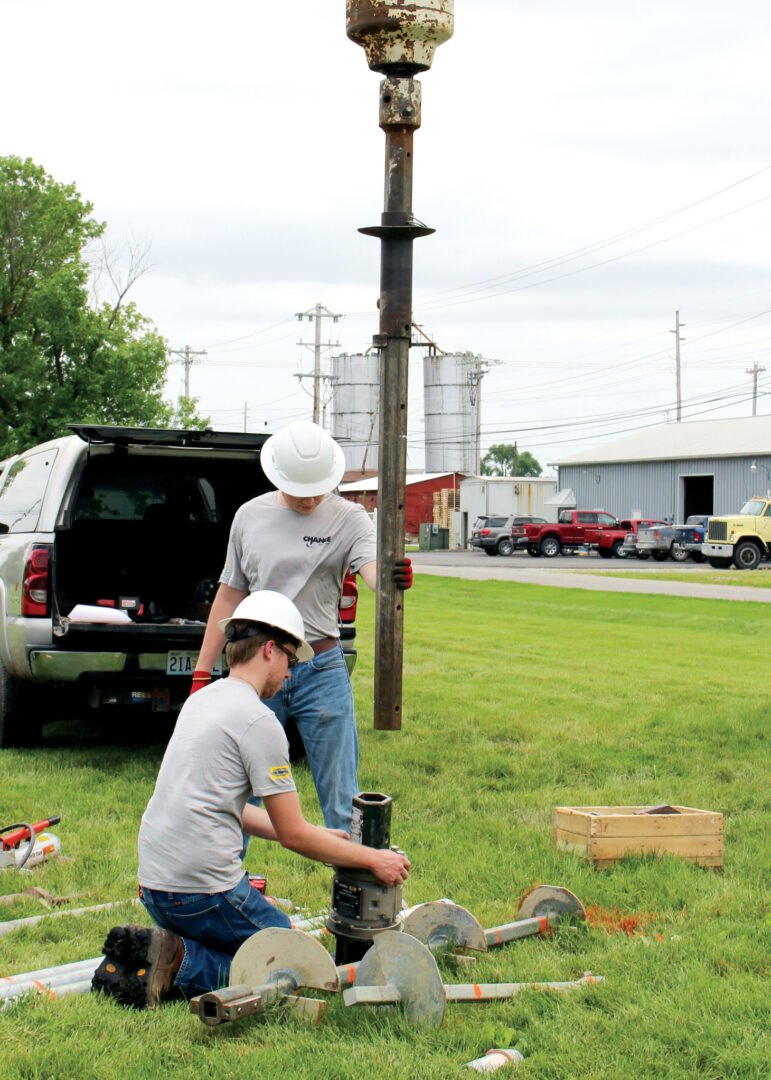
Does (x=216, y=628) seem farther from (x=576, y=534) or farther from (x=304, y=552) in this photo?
(x=576, y=534)

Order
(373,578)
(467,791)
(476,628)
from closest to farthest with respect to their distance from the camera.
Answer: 1. (373,578)
2. (467,791)
3. (476,628)

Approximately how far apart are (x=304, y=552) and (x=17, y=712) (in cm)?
362

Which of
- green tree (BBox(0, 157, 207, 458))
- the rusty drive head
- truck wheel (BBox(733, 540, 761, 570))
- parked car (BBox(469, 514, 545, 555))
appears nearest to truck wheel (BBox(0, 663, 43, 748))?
the rusty drive head

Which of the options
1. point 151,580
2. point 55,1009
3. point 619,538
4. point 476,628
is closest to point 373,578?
point 55,1009

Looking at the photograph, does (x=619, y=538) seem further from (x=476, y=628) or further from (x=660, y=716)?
(x=660, y=716)

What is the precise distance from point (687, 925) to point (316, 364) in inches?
2740

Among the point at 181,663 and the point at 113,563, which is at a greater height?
the point at 113,563

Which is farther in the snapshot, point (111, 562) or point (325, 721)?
point (111, 562)

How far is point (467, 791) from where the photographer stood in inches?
269

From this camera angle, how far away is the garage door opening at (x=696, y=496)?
181 feet

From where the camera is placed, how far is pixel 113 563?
9125 millimetres

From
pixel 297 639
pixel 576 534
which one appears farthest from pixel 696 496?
pixel 297 639

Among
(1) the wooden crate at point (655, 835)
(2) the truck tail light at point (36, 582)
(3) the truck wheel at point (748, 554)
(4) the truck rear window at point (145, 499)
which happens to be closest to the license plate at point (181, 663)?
(2) the truck tail light at point (36, 582)

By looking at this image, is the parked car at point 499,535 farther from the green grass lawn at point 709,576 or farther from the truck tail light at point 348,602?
the truck tail light at point 348,602
